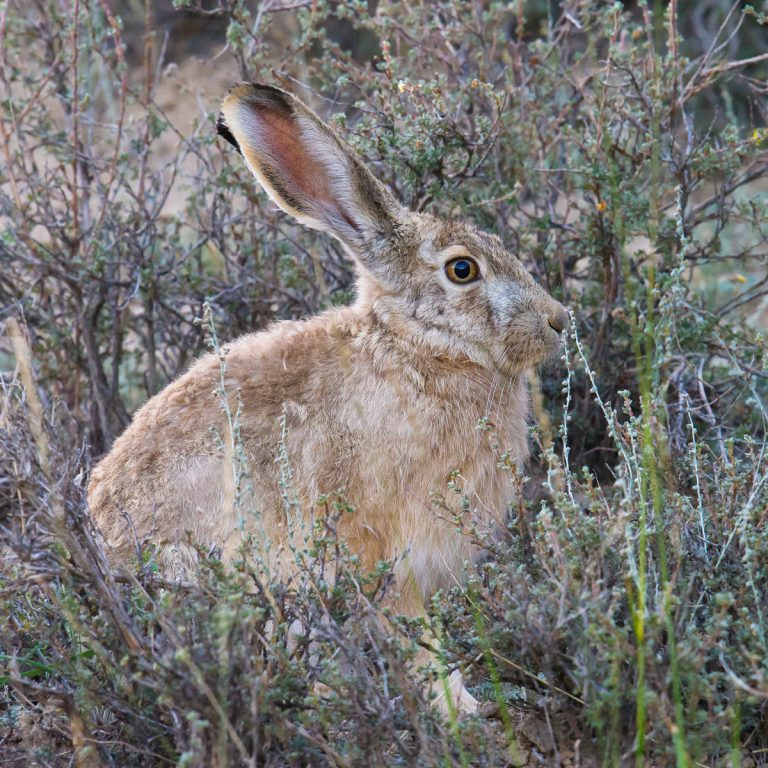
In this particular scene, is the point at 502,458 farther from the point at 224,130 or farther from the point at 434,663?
the point at 224,130

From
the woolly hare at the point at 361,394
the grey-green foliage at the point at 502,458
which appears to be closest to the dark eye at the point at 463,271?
the woolly hare at the point at 361,394

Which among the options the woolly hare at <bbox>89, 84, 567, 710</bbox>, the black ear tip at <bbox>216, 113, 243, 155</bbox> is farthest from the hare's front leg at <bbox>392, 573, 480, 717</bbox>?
the black ear tip at <bbox>216, 113, 243, 155</bbox>

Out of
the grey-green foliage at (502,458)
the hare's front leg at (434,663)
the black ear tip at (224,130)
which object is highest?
the black ear tip at (224,130)

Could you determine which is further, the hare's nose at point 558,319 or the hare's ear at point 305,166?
the hare's nose at point 558,319

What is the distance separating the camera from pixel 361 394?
3.37m

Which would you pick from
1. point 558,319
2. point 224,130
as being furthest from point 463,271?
point 224,130

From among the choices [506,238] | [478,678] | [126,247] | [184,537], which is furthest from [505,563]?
[126,247]

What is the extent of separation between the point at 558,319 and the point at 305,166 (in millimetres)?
960

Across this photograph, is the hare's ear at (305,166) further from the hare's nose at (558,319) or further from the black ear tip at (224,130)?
the hare's nose at (558,319)

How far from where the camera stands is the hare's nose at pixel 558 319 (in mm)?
3457

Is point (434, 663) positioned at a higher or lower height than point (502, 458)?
lower

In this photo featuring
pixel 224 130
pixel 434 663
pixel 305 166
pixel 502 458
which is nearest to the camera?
pixel 502 458

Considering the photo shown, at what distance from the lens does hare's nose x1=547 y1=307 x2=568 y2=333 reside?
3457 mm

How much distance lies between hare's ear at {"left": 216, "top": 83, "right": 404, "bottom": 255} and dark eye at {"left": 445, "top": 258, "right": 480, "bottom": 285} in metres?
0.25
